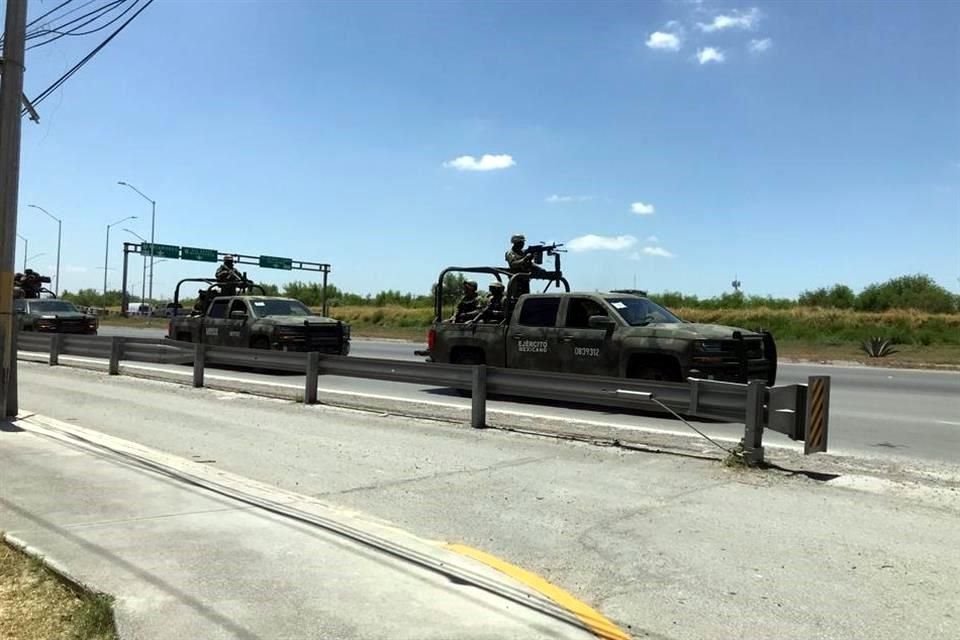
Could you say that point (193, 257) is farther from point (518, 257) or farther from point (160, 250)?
point (518, 257)

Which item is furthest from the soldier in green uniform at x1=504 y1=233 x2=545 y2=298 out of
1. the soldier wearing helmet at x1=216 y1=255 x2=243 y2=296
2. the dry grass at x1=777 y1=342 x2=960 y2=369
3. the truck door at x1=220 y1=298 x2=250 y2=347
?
the dry grass at x1=777 y1=342 x2=960 y2=369

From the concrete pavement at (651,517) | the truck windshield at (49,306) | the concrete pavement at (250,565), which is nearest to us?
the concrete pavement at (250,565)

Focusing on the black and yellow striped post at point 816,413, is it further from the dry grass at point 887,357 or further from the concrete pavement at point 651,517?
the dry grass at point 887,357

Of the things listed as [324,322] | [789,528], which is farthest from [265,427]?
[324,322]

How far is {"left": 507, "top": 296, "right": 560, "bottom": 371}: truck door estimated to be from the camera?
512 inches

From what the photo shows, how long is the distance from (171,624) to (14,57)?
9.47m

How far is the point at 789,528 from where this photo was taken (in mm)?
5746

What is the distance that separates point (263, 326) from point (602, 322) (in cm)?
936

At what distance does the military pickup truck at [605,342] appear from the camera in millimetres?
11195

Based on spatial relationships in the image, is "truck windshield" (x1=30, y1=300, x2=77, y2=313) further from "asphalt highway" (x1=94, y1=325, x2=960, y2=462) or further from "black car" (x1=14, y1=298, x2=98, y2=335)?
"asphalt highway" (x1=94, y1=325, x2=960, y2=462)

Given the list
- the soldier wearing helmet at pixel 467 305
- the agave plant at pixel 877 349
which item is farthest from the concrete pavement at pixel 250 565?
the agave plant at pixel 877 349

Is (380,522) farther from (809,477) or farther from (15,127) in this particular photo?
(15,127)

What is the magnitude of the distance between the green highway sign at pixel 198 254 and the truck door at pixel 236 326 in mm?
53022

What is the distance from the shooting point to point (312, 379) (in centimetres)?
1249
